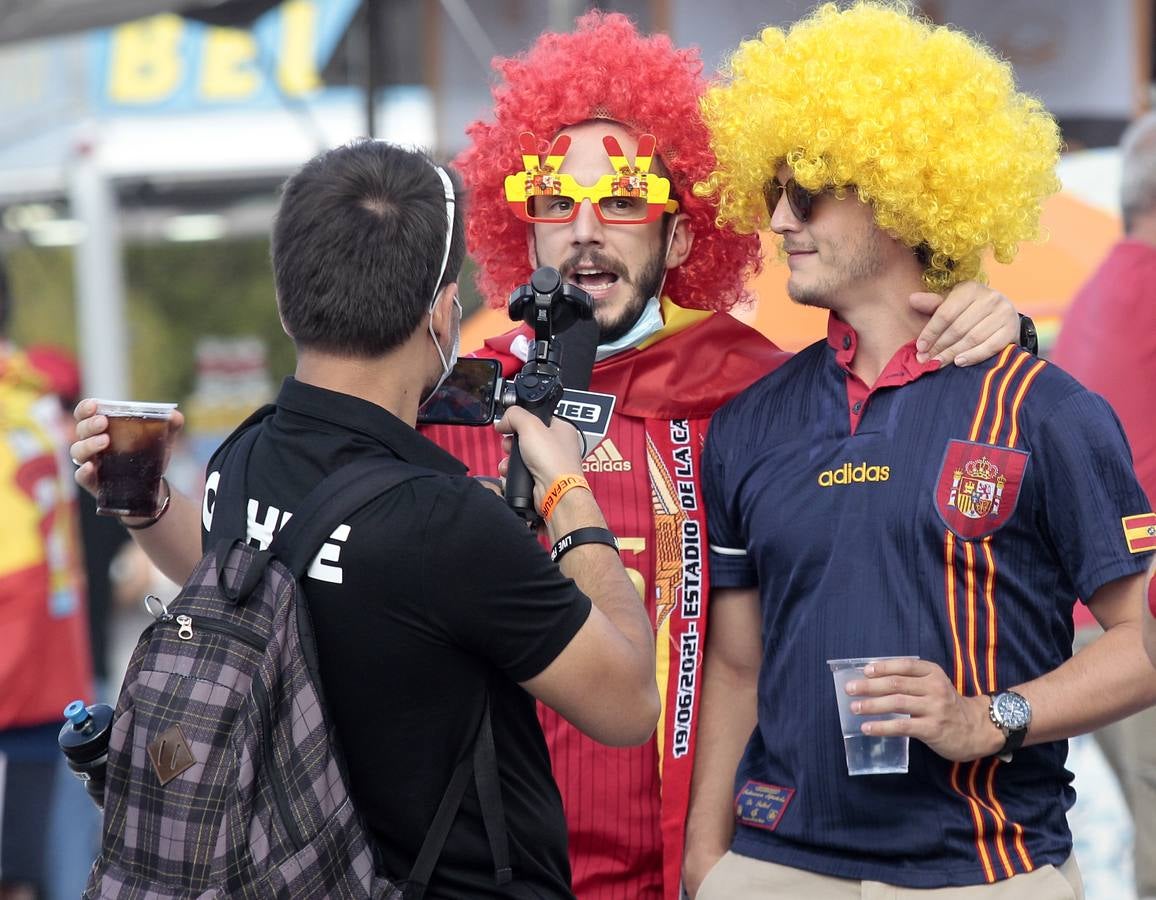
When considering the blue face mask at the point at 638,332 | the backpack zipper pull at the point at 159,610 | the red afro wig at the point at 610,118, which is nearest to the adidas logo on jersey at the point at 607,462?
the blue face mask at the point at 638,332

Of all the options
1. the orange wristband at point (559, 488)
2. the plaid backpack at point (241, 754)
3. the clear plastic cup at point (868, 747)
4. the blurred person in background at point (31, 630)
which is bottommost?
the blurred person in background at point (31, 630)

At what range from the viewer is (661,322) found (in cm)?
338

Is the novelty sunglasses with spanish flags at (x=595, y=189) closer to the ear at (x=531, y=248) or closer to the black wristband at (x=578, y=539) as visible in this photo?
the ear at (x=531, y=248)

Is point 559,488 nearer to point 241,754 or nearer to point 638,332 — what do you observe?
point 241,754

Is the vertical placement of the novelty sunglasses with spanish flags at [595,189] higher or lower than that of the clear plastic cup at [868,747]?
higher

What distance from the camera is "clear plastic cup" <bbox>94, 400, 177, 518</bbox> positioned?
2781 mm

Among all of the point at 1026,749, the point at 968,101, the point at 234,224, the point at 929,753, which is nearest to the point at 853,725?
the point at 929,753

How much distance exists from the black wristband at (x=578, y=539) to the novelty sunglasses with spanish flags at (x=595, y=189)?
1176mm

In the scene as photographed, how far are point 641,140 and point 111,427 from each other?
1330mm

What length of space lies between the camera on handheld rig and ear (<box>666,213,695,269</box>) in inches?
36.3

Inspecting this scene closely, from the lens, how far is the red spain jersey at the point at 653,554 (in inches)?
121

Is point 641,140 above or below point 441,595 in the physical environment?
above

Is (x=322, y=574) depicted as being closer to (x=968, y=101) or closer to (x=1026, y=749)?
(x=1026, y=749)

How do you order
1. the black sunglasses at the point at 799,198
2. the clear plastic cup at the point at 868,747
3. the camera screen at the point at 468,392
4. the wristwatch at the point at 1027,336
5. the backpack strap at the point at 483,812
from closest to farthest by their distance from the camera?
the backpack strap at the point at 483,812, the clear plastic cup at the point at 868,747, the camera screen at the point at 468,392, the wristwatch at the point at 1027,336, the black sunglasses at the point at 799,198
